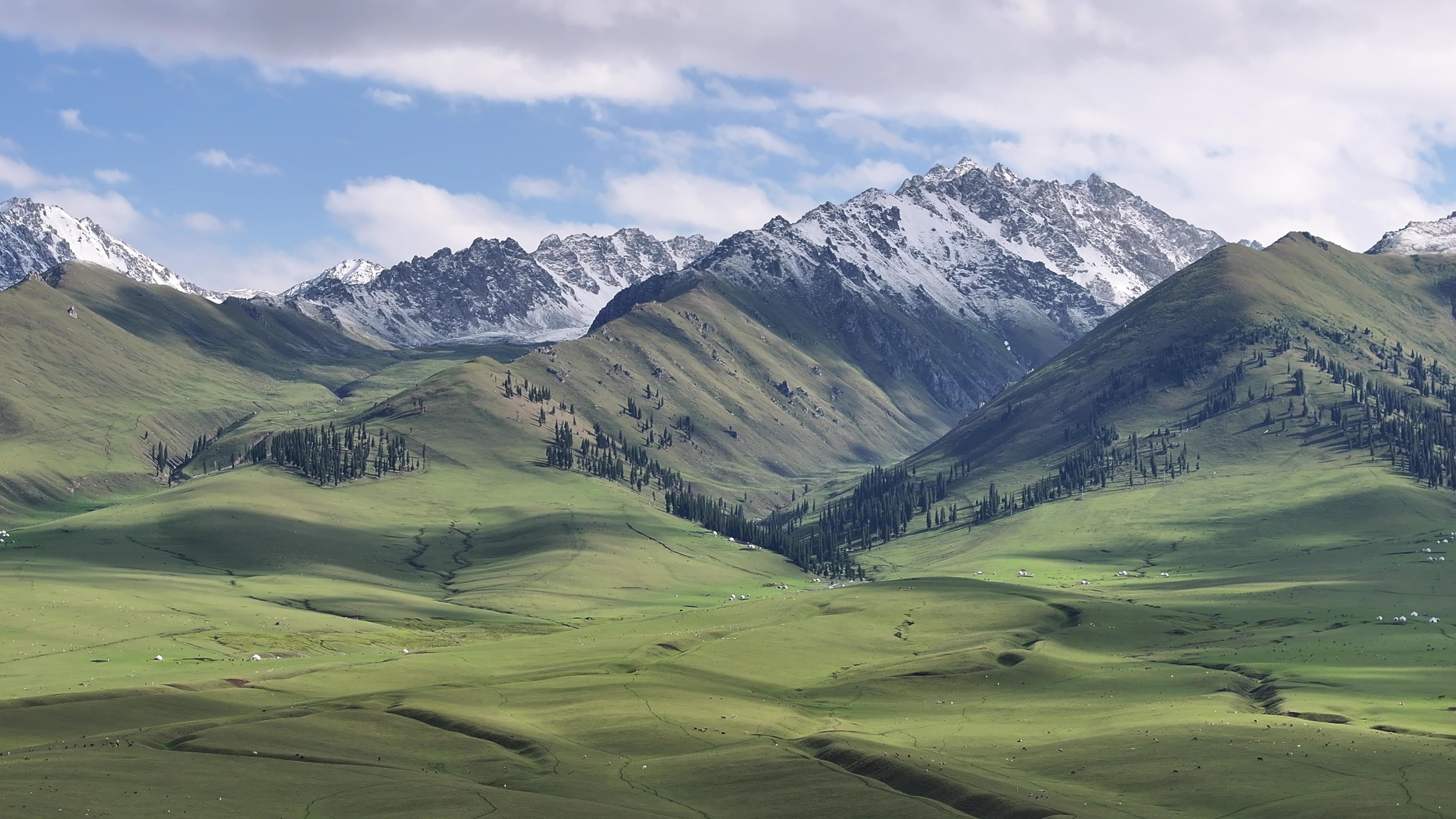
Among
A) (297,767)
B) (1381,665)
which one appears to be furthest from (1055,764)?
(1381,665)

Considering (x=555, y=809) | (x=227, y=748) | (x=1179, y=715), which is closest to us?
(x=555, y=809)

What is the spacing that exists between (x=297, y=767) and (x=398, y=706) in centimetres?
2768

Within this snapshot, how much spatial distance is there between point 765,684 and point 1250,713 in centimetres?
5764

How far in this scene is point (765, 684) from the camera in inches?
6969

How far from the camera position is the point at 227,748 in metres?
118

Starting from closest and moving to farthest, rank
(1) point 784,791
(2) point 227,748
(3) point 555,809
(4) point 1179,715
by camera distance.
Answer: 1. (3) point 555,809
2. (1) point 784,791
3. (2) point 227,748
4. (4) point 1179,715

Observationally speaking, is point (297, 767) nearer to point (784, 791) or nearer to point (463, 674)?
point (784, 791)

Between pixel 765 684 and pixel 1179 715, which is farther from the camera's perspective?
pixel 765 684

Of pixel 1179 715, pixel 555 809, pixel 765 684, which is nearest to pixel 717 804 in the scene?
pixel 555 809

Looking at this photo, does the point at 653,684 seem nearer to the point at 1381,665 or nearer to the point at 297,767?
the point at 297,767

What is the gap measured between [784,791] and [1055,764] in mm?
22976

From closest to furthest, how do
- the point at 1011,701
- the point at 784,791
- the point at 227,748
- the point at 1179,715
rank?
the point at 784,791
the point at 227,748
the point at 1179,715
the point at 1011,701

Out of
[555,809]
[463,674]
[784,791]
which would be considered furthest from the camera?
[463,674]

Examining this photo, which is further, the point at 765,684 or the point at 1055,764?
the point at 765,684
